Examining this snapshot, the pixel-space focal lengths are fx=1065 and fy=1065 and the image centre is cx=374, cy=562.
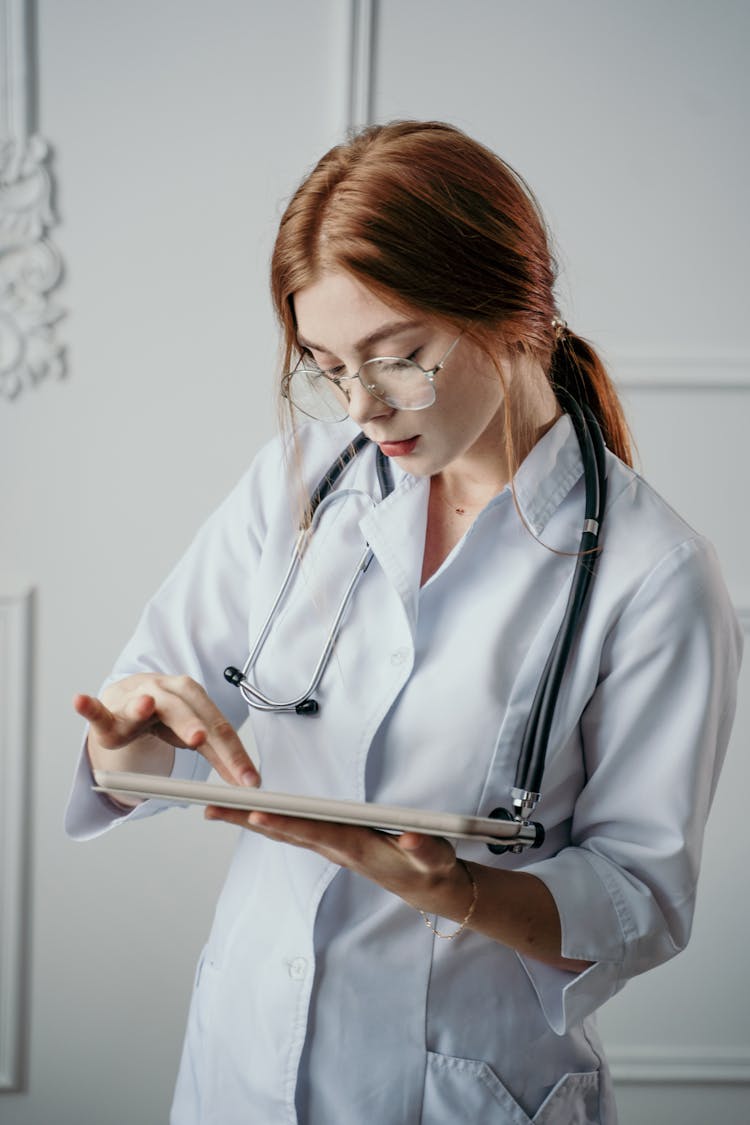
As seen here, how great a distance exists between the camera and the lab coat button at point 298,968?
1010 millimetres

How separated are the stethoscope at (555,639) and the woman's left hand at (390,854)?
63 millimetres

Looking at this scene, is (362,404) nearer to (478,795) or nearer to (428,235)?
(428,235)

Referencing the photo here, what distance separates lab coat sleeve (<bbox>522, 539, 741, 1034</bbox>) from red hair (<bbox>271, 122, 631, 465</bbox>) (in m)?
0.22

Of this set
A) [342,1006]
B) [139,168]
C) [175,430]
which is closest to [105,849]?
[175,430]

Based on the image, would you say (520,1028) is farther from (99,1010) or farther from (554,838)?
(99,1010)

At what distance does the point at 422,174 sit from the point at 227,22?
38.8 inches

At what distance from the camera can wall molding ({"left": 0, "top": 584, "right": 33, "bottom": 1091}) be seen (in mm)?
1872

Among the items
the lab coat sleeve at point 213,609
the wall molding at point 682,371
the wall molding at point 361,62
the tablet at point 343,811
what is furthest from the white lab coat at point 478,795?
the wall molding at point 361,62

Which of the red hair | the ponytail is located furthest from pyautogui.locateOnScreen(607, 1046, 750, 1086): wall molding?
the red hair

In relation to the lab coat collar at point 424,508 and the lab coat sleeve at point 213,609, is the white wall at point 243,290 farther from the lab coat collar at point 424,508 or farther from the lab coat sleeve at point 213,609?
the lab coat collar at point 424,508

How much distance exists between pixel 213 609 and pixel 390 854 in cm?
46

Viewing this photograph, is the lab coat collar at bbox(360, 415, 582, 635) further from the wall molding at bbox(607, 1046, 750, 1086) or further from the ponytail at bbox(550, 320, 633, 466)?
the wall molding at bbox(607, 1046, 750, 1086)

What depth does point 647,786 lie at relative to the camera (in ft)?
3.18

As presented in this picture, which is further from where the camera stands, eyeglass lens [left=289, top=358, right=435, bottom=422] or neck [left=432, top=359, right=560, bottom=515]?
neck [left=432, top=359, right=560, bottom=515]
